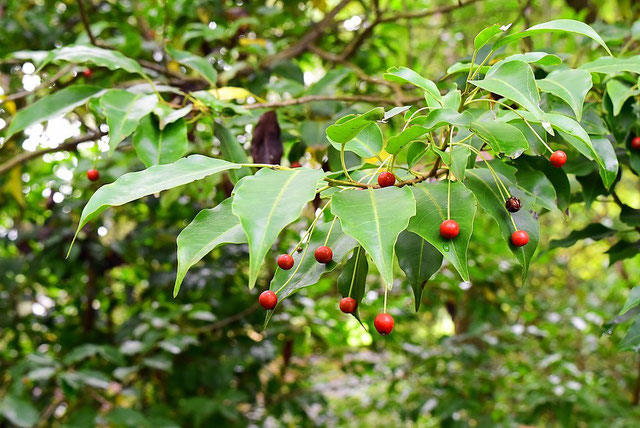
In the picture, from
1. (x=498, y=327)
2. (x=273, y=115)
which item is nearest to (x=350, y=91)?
(x=273, y=115)

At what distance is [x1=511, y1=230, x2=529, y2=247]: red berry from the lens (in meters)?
0.78

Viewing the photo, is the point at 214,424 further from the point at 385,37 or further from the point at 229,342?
the point at 385,37

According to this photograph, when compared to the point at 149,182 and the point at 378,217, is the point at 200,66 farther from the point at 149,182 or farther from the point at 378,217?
the point at 378,217

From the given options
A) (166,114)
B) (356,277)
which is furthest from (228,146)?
(356,277)

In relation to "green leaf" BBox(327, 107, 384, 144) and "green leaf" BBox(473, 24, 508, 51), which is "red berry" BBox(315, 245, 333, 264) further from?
"green leaf" BBox(473, 24, 508, 51)

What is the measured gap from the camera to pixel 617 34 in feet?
5.07

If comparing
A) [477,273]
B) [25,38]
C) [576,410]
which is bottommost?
[576,410]

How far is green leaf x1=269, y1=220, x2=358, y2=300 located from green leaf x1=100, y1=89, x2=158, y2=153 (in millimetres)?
383

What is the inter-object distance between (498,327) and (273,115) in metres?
1.85

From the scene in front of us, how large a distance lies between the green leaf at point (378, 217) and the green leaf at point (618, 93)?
51 cm

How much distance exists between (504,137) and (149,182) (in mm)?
455

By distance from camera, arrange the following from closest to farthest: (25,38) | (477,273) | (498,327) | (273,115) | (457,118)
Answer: (457,118)
(273,115)
(477,273)
(25,38)
(498,327)

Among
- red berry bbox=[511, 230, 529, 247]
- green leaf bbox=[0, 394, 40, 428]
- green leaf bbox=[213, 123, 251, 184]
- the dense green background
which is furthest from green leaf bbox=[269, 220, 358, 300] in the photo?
green leaf bbox=[0, 394, 40, 428]

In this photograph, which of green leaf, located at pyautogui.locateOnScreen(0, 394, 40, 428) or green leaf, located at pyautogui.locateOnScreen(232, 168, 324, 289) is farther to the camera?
green leaf, located at pyautogui.locateOnScreen(0, 394, 40, 428)
